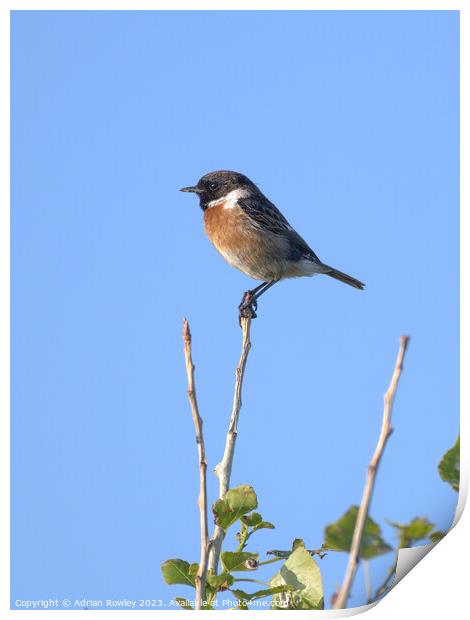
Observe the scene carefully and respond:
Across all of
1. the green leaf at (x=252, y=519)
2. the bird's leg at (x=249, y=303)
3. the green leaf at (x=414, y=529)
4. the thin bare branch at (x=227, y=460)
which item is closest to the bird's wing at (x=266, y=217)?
the bird's leg at (x=249, y=303)

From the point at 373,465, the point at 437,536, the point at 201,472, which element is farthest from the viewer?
the point at 437,536

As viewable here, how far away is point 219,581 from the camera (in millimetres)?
1162

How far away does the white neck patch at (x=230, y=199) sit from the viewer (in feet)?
11.9

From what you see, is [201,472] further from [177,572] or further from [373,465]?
[373,465]

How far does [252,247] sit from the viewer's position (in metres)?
3.64

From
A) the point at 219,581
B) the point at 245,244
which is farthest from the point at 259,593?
the point at 245,244

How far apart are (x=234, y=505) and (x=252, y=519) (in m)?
0.05

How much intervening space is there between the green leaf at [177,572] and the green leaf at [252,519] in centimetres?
11

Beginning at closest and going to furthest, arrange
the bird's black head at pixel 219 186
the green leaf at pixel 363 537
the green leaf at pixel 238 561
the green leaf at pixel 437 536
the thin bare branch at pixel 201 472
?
the green leaf at pixel 363 537 < the thin bare branch at pixel 201 472 < the green leaf at pixel 238 561 < the green leaf at pixel 437 536 < the bird's black head at pixel 219 186

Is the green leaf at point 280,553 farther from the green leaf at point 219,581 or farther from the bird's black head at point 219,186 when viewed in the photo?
the bird's black head at point 219,186

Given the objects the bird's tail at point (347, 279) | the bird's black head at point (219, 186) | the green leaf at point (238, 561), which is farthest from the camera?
the bird's black head at point (219, 186)

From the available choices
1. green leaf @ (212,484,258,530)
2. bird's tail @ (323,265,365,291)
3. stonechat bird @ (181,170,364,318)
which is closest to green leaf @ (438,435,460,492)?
green leaf @ (212,484,258,530)

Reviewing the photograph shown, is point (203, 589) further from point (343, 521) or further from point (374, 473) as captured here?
point (374, 473)
